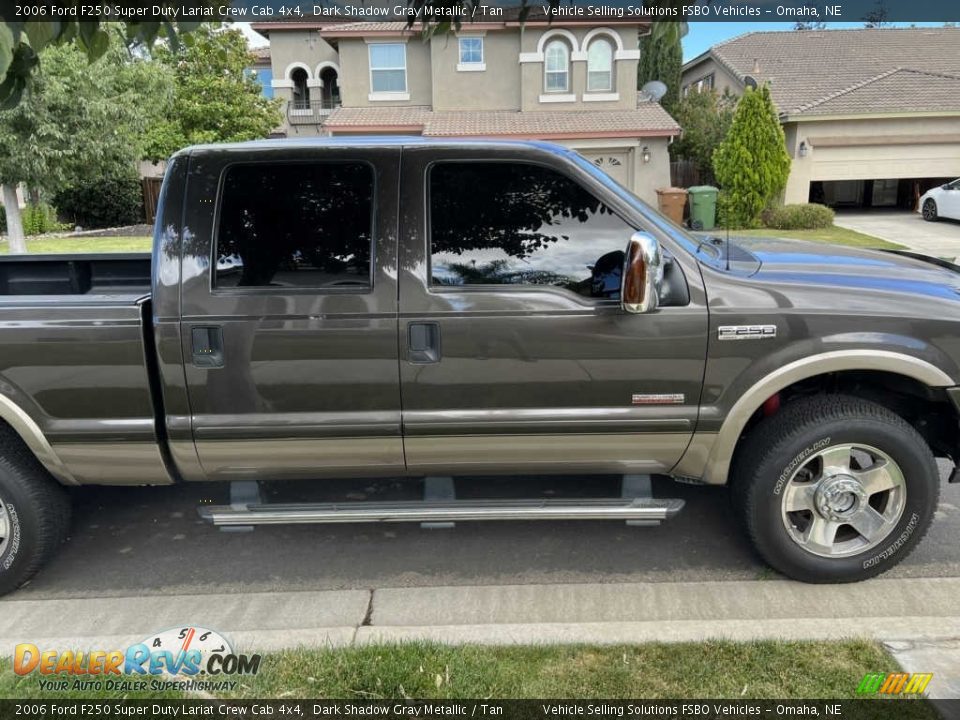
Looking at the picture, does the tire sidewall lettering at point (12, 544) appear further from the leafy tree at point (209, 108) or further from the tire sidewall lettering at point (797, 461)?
the leafy tree at point (209, 108)

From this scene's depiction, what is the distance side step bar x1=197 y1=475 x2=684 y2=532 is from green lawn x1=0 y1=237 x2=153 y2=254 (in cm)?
1523

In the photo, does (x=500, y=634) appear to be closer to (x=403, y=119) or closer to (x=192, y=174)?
(x=192, y=174)

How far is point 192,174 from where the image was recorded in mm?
3391

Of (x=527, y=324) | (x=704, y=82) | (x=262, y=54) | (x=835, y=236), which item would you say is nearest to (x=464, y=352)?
(x=527, y=324)

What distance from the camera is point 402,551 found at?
4059 millimetres

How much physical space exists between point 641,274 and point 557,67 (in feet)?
71.5

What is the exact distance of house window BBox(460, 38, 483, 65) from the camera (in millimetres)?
22625

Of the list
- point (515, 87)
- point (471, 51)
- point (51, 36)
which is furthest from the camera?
point (515, 87)

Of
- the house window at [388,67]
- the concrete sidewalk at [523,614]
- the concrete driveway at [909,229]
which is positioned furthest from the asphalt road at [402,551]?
the house window at [388,67]

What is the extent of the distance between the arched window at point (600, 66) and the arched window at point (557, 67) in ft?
2.14

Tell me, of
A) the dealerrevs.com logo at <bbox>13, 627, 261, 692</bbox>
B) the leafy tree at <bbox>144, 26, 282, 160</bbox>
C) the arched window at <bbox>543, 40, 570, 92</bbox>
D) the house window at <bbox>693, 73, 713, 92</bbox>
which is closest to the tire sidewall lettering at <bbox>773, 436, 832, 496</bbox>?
the dealerrevs.com logo at <bbox>13, 627, 261, 692</bbox>

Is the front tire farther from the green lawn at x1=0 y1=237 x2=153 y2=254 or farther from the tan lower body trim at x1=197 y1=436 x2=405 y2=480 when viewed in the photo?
the green lawn at x1=0 y1=237 x2=153 y2=254

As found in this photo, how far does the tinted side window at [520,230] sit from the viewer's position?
11.1 feet

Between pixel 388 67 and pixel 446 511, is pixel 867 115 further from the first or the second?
pixel 446 511
